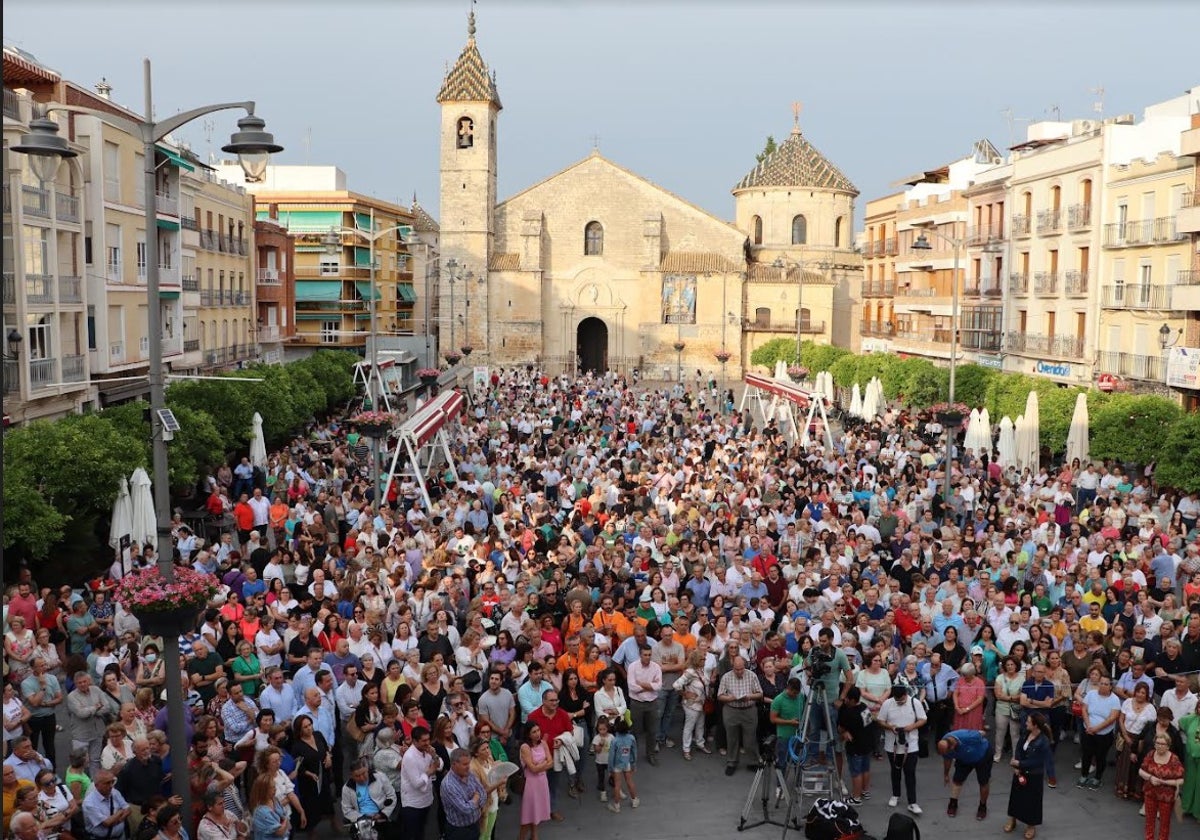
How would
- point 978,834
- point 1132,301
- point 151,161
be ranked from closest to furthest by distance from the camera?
point 151,161, point 978,834, point 1132,301

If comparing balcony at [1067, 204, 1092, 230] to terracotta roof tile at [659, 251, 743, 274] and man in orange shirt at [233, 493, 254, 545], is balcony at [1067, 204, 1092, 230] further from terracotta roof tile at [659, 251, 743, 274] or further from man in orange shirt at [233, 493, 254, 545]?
terracotta roof tile at [659, 251, 743, 274]

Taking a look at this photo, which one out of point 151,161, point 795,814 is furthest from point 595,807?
point 151,161

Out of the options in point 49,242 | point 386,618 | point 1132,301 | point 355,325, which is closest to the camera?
point 386,618

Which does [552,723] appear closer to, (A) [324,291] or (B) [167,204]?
(B) [167,204]

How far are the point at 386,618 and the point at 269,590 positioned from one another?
165 cm

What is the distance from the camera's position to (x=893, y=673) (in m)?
11.0

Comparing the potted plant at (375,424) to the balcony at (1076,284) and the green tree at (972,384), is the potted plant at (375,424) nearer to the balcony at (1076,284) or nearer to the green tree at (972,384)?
the green tree at (972,384)

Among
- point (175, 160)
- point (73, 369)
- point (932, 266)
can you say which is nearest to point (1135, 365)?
point (932, 266)

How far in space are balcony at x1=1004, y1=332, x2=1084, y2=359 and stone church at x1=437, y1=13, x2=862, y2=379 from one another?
24.4 metres

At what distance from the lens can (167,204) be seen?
32781 mm

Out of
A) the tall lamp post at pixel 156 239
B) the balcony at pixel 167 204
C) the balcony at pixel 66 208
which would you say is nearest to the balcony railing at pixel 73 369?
the balcony at pixel 66 208

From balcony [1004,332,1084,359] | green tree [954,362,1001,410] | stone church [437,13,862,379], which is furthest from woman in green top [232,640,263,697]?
stone church [437,13,862,379]

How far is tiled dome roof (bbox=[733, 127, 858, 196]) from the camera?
71625mm

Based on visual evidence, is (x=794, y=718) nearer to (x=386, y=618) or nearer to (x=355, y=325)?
(x=386, y=618)
